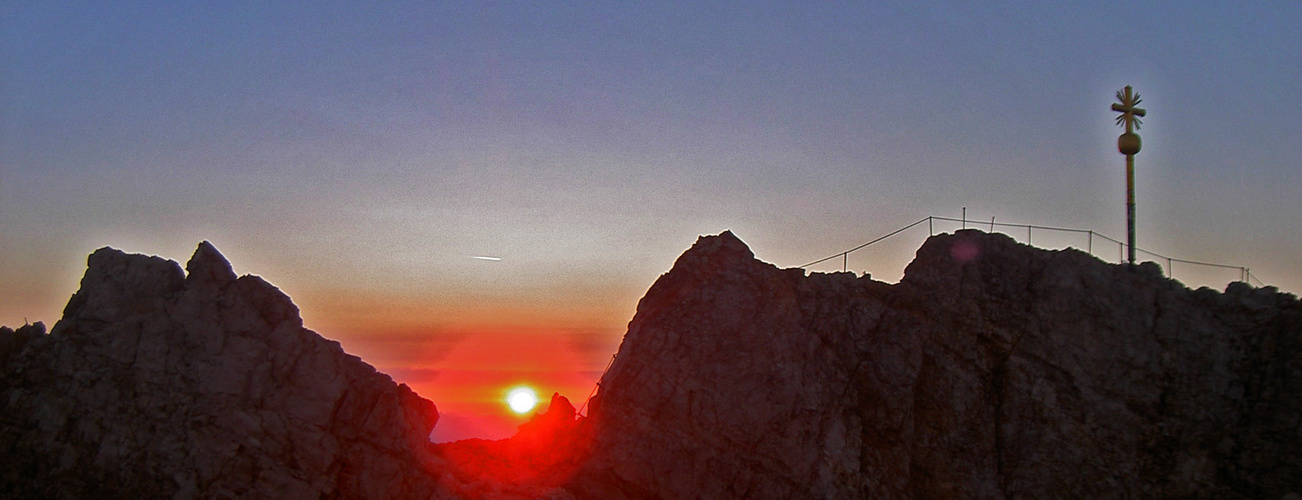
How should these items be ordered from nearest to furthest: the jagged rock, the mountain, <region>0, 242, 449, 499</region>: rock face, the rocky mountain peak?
<region>0, 242, 449, 499</region>: rock face, the mountain, the rocky mountain peak, the jagged rock

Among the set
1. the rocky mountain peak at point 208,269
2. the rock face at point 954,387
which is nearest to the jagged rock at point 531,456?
the rock face at point 954,387

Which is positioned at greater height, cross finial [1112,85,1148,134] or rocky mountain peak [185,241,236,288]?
cross finial [1112,85,1148,134]

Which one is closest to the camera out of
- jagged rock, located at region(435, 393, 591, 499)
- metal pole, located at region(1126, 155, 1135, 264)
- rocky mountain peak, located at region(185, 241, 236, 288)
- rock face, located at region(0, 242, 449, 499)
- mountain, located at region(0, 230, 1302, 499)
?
rock face, located at region(0, 242, 449, 499)

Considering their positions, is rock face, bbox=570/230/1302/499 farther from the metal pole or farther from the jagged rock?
the metal pole

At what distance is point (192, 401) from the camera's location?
3180 cm

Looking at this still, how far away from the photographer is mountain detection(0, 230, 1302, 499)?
31719 mm

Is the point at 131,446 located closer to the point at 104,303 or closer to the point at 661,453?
the point at 104,303

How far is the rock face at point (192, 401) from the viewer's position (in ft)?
102

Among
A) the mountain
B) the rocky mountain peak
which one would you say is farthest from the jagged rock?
the rocky mountain peak

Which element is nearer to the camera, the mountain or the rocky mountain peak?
the mountain

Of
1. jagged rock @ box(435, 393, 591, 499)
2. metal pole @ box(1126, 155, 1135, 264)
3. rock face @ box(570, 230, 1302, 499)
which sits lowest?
jagged rock @ box(435, 393, 591, 499)

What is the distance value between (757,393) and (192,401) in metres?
18.6

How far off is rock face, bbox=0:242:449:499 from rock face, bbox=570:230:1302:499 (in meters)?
7.46

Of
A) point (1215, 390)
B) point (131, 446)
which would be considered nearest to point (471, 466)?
point (131, 446)
